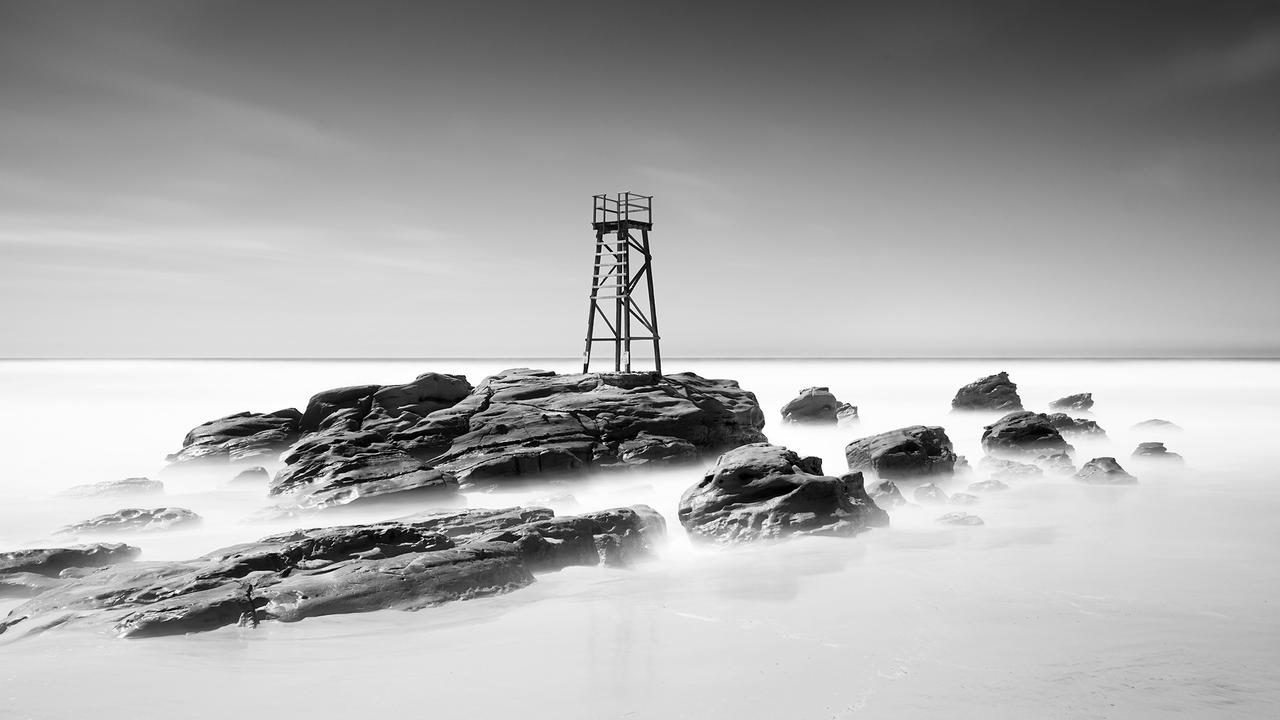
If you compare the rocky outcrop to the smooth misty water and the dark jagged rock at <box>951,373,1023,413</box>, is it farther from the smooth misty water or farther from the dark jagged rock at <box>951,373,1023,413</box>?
the dark jagged rock at <box>951,373,1023,413</box>

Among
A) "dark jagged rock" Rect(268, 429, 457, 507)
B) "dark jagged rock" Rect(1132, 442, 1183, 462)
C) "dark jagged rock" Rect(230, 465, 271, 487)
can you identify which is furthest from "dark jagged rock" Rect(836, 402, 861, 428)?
"dark jagged rock" Rect(230, 465, 271, 487)

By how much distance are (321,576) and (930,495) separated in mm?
15278

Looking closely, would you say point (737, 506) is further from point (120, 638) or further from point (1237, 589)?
point (120, 638)

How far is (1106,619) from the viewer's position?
1098 centimetres

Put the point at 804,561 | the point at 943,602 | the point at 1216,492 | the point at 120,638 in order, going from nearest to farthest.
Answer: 1. the point at 120,638
2. the point at 943,602
3. the point at 804,561
4. the point at 1216,492

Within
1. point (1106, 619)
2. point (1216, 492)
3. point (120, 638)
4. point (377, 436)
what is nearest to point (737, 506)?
point (1106, 619)

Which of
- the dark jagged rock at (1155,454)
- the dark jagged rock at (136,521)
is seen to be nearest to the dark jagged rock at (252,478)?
the dark jagged rock at (136,521)

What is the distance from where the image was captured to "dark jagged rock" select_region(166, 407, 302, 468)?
2714cm

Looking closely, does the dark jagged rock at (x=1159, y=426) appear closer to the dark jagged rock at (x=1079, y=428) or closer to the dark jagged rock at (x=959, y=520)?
the dark jagged rock at (x=1079, y=428)

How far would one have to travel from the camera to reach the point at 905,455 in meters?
23.2

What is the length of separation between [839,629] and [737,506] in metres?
5.65

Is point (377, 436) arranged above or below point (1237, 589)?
above

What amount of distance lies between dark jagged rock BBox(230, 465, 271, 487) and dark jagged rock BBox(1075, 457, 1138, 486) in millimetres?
24971

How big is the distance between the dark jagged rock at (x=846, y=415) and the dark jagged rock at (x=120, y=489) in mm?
32854
